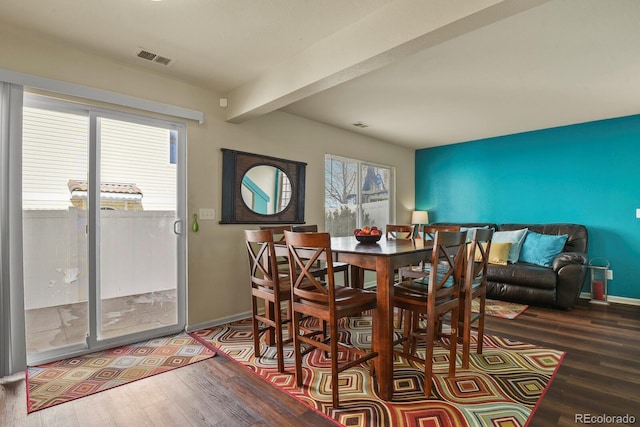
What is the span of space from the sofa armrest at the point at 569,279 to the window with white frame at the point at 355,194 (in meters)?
2.51

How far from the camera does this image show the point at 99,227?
269 centimetres

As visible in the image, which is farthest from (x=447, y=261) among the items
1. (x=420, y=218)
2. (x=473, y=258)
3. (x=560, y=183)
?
(x=420, y=218)

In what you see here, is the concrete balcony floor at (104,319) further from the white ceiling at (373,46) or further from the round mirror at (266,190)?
the white ceiling at (373,46)

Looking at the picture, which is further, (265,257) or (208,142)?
(208,142)

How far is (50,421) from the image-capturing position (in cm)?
175

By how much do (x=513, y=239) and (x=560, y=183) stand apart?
3.59 feet

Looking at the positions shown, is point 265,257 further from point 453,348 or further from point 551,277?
point 551,277

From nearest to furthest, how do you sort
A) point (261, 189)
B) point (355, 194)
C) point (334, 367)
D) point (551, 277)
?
point (334, 367)
point (261, 189)
point (551, 277)
point (355, 194)

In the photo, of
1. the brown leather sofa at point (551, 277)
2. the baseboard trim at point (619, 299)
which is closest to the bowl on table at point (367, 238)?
the brown leather sofa at point (551, 277)

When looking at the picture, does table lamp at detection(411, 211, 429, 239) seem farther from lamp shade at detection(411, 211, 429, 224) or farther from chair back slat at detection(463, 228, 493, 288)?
chair back slat at detection(463, 228, 493, 288)

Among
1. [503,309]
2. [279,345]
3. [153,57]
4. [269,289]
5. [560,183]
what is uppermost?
[153,57]

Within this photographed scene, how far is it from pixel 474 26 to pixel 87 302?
10.9ft
